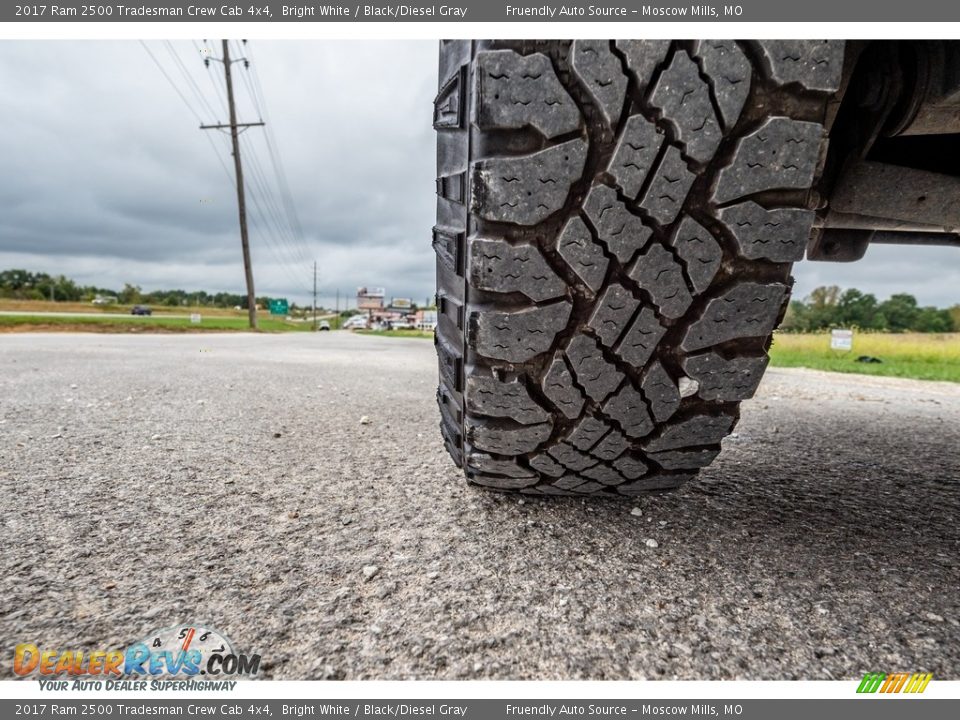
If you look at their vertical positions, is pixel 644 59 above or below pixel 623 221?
above

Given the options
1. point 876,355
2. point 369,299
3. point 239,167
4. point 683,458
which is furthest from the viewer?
point 369,299

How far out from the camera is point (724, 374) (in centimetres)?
84

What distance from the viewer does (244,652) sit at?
0.66 m

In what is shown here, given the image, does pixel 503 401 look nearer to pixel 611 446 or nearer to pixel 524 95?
pixel 611 446

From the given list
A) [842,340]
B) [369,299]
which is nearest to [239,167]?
[842,340]

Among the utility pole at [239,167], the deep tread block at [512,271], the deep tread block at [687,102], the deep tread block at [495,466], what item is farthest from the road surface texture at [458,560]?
the utility pole at [239,167]

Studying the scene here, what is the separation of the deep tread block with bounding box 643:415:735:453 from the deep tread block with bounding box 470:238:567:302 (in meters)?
0.34

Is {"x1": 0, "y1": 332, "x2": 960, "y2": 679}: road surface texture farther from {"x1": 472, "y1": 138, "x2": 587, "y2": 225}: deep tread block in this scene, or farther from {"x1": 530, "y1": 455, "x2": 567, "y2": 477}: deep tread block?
{"x1": 472, "y1": 138, "x2": 587, "y2": 225}: deep tread block

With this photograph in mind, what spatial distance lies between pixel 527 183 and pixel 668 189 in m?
0.21

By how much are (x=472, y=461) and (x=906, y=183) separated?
3.63ft

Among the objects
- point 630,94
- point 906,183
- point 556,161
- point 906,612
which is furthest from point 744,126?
point 906,612

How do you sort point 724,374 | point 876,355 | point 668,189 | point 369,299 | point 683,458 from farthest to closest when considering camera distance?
point 369,299 → point 876,355 → point 683,458 → point 724,374 → point 668,189

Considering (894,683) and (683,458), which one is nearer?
(894,683)
